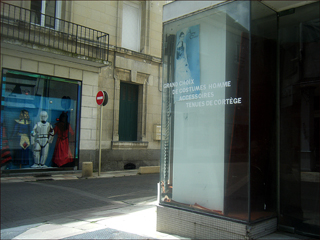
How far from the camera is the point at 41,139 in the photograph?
11742 millimetres

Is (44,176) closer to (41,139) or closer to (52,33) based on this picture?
(41,139)

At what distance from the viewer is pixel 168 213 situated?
441cm

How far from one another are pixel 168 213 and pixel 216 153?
1.17m

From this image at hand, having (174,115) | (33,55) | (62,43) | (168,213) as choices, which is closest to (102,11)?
(62,43)

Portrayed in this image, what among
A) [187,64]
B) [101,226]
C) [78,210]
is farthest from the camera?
[78,210]

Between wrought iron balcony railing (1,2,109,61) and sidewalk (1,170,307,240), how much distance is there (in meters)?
7.30

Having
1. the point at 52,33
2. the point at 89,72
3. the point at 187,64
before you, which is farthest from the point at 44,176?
the point at 187,64

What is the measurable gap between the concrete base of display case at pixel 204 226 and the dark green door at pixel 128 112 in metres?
10.3

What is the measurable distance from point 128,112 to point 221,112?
11.1 meters

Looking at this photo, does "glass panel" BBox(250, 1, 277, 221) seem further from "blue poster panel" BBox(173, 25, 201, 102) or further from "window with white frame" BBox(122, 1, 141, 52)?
"window with white frame" BBox(122, 1, 141, 52)

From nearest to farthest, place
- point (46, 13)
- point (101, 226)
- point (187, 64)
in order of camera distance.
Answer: point (187, 64) < point (101, 226) < point (46, 13)

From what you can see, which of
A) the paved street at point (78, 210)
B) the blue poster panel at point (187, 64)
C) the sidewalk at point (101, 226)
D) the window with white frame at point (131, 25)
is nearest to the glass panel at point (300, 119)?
the sidewalk at point (101, 226)

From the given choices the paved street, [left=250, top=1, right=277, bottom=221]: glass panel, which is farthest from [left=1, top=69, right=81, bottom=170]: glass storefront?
[left=250, top=1, right=277, bottom=221]: glass panel

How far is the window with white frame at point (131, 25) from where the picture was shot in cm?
1491
